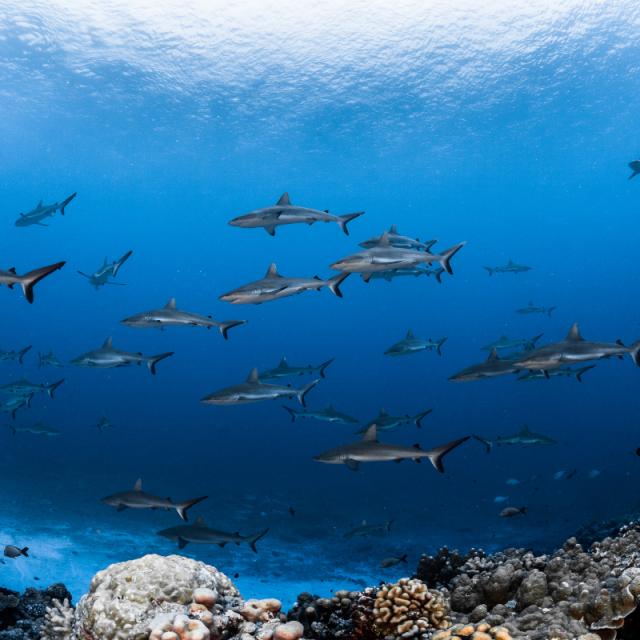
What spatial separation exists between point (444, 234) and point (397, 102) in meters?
60.1

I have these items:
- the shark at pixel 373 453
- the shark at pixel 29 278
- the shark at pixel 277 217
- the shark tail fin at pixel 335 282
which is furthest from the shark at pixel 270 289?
the shark at pixel 29 278

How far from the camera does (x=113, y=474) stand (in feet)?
98.4

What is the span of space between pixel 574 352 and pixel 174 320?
21.0 ft

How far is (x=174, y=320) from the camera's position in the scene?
952cm

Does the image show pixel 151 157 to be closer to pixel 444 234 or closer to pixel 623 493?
pixel 623 493

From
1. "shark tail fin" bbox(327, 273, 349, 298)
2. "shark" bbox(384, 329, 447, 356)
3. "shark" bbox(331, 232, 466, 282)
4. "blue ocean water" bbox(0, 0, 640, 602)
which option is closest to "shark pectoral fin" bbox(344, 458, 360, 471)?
"shark tail fin" bbox(327, 273, 349, 298)

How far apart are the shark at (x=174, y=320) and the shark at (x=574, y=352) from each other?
4674 millimetres

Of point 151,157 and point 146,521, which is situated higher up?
point 151,157

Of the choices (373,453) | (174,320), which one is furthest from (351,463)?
(174,320)

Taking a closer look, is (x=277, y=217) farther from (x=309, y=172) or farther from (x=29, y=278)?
(x=309, y=172)

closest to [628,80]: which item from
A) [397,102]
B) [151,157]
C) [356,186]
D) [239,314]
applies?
[397,102]

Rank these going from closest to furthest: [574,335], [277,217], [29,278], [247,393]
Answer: [29,278] → [574,335] → [277,217] → [247,393]

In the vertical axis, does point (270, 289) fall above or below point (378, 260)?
below

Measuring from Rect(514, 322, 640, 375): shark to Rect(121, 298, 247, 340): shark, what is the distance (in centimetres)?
467
